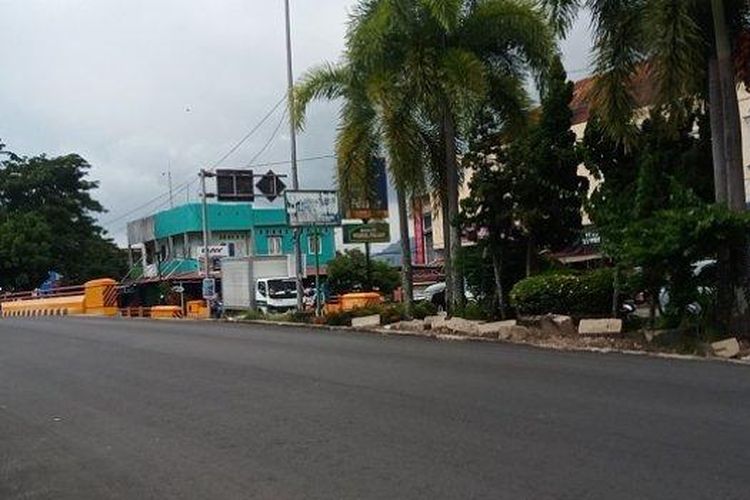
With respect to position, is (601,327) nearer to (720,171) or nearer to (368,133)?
(720,171)

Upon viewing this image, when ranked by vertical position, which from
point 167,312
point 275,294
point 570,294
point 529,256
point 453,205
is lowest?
point 570,294

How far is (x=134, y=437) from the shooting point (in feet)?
29.2

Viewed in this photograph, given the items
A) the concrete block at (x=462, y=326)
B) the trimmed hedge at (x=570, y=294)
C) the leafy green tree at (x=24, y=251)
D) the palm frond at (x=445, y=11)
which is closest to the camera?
the trimmed hedge at (x=570, y=294)

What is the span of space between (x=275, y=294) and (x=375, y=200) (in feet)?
46.7

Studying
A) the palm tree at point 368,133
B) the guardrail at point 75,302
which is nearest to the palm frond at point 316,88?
the palm tree at point 368,133

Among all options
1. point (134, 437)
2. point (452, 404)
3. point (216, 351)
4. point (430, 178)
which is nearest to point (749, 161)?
point (430, 178)

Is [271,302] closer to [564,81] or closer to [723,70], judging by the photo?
[564,81]

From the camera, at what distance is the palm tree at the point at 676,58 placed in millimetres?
15023

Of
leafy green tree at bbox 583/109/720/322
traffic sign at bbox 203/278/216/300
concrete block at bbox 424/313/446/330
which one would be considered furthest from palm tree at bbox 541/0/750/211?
traffic sign at bbox 203/278/216/300

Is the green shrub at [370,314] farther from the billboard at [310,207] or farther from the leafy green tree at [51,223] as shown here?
the leafy green tree at [51,223]

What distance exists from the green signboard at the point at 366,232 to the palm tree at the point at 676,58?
15156 mm

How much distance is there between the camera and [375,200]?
80.1 feet

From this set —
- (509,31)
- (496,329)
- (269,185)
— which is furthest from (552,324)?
(269,185)

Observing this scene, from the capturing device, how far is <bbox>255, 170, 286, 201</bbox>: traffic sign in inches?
1373
